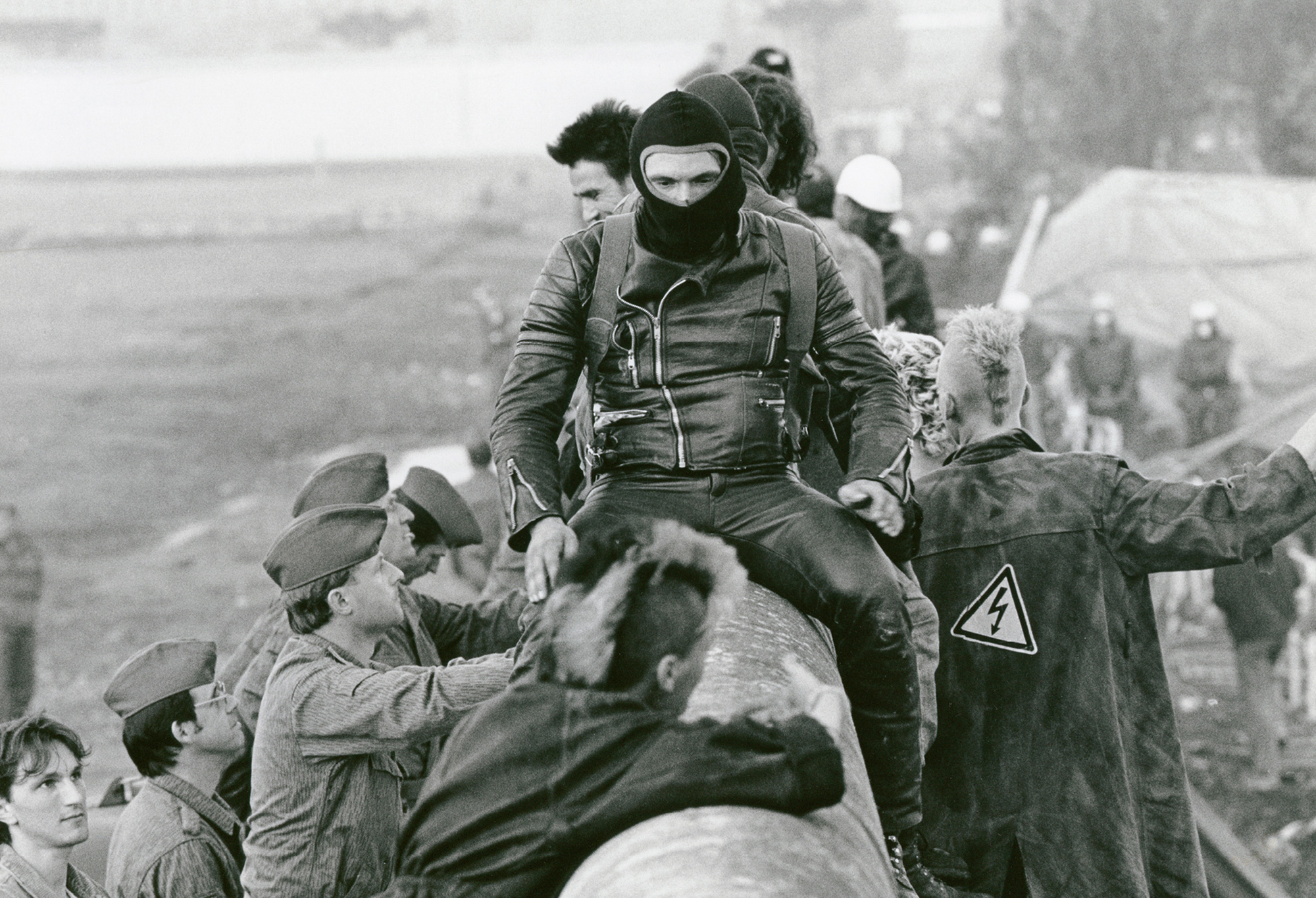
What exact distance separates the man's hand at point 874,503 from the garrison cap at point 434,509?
184cm

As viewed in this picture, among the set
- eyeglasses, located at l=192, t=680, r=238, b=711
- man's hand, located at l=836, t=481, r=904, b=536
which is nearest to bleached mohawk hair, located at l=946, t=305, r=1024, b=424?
man's hand, located at l=836, t=481, r=904, b=536

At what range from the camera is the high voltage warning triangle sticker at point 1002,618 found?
14.9ft

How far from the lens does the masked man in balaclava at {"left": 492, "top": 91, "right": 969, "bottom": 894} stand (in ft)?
12.4

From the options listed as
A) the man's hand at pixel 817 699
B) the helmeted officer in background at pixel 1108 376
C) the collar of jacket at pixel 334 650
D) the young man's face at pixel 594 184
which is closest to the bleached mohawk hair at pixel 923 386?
the young man's face at pixel 594 184

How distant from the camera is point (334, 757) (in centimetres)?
382

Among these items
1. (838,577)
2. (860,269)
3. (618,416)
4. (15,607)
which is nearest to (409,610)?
(618,416)

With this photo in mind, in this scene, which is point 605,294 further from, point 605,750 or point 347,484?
point 605,750

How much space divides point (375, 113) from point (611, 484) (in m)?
38.5

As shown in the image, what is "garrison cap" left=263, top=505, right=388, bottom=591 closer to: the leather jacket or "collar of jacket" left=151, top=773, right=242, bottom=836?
the leather jacket

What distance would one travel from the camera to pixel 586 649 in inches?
108

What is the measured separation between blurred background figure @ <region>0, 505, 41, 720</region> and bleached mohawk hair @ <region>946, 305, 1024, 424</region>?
44.1ft

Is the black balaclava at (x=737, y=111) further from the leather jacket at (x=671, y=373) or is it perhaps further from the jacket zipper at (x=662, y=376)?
the jacket zipper at (x=662, y=376)

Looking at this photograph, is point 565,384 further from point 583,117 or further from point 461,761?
point 583,117

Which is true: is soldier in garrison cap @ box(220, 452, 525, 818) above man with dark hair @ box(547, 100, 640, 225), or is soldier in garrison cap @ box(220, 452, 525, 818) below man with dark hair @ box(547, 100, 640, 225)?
below
